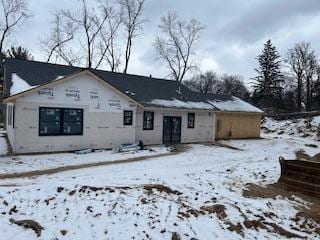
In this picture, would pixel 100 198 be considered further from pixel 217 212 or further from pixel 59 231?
pixel 217 212

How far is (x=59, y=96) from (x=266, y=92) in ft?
131

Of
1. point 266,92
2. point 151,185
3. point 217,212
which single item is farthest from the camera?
Result: point 266,92

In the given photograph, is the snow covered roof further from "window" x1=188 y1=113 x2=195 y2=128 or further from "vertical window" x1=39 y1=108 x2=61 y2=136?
"vertical window" x1=39 y1=108 x2=61 y2=136

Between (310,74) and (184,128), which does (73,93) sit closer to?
(184,128)

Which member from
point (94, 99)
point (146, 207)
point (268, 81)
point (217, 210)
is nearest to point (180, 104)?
point (94, 99)

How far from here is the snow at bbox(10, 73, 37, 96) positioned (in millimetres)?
15711

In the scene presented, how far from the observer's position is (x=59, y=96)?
1667 centimetres

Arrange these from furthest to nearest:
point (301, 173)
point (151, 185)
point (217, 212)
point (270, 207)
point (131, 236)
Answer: point (301, 173) → point (151, 185) → point (270, 207) → point (217, 212) → point (131, 236)

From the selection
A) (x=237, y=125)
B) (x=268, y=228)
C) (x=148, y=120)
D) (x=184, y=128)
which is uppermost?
(x=148, y=120)

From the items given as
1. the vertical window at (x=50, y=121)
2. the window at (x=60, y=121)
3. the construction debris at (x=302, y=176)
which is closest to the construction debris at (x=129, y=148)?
the window at (x=60, y=121)

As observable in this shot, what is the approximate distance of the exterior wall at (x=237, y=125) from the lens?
26.7 metres

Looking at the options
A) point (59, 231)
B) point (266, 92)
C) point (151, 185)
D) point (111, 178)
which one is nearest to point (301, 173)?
point (151, 185)

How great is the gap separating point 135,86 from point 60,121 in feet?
25.7

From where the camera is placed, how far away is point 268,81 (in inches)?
2013
